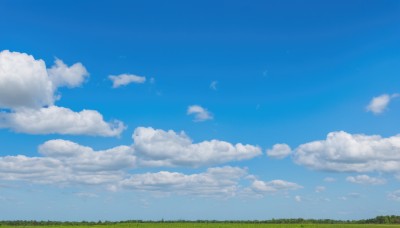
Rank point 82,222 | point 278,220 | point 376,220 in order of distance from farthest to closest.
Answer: point 278,220
point 376,220
point 82,222

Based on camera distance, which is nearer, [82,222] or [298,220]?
[82,222]

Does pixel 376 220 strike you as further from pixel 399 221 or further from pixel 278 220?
pixel 278 220

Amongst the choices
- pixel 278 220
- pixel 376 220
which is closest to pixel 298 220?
pixel 278 220

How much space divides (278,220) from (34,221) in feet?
225

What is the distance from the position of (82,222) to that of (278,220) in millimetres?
58548

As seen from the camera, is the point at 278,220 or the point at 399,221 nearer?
the point at 399,221

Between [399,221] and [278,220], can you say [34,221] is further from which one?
[399,221]

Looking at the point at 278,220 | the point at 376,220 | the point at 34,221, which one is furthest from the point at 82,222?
the point at 376,220

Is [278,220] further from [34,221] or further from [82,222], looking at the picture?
[34,221]

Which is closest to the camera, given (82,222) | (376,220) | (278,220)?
(82,222)

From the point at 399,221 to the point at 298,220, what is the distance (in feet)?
101

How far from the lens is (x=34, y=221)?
127500mm

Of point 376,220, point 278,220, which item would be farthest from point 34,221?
point 376,220

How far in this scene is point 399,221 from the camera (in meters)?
130
